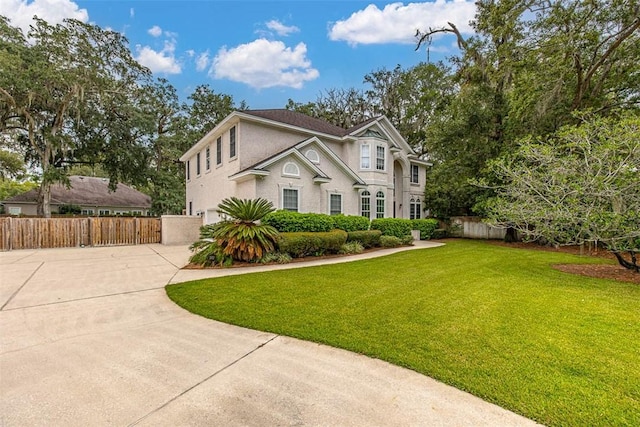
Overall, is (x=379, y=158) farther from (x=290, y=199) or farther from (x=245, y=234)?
(x=245, y=234)

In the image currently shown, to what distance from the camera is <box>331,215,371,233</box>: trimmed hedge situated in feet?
43.1

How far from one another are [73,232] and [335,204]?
13.5 m

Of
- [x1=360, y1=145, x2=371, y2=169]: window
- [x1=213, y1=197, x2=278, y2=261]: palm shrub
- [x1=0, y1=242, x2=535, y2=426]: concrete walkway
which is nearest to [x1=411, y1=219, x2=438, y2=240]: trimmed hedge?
[x1=360, y1=145, x2=371, y2=169]: window

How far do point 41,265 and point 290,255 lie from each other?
8.01 meters

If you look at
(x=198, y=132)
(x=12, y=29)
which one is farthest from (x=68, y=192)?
(x=12, y=29)

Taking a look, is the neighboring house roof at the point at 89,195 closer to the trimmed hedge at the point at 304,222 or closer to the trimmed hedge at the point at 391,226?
the trimmed hedge at the point at 304,222

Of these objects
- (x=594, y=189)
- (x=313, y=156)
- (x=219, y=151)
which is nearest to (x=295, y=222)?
(x=313, y=156)

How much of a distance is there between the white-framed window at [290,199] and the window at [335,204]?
7.30 feet

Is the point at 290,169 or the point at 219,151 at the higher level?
the point at 219,151

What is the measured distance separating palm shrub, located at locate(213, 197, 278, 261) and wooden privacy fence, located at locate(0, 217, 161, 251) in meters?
9.31

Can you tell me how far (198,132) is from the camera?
96.3 feet

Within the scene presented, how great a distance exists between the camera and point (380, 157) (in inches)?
730

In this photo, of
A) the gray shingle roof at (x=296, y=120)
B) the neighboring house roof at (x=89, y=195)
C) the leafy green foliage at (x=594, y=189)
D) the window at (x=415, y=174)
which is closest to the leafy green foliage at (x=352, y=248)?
the leafy green foliage at (x=594, y=189)

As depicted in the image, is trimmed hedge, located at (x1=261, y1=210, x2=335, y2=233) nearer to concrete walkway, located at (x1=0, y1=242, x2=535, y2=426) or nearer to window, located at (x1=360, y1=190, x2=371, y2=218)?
window, located at (x1=360, y1=190, x2=371, y2=218)
